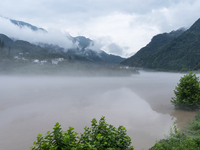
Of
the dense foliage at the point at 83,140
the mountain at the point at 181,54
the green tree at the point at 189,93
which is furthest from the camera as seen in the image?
the mountain at the point at 181,54

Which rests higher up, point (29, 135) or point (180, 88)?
point (180, 88)

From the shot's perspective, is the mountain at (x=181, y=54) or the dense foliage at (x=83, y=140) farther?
the mountain at (x=181, y=54)

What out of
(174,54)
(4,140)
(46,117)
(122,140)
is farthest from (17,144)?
(174,54)

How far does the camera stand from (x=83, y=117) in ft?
45.4

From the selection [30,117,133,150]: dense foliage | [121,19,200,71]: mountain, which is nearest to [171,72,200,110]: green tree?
[30,117,133,150]: dense foliage

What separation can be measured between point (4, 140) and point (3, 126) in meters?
2.93

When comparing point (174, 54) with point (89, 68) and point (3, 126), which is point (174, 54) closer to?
point (89, 68)

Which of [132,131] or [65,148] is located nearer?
[65,148]

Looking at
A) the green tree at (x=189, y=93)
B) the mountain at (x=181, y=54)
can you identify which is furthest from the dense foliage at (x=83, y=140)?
the mountain at (x=181, y=54)

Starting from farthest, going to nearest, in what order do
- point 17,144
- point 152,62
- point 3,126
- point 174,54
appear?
1. point 152,62
2. point 174,54
3. point 3,126
4. point 17,144

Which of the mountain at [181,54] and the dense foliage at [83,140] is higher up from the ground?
the mountain at [181,54]

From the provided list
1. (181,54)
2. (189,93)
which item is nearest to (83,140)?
(189,93)

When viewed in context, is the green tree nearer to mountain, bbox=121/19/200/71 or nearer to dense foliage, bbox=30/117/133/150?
dense foliage, bbox=30/117/133/150

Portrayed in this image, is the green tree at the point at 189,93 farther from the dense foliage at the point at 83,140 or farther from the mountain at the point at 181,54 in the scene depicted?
the mountain at the point at 181,54
